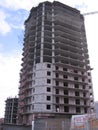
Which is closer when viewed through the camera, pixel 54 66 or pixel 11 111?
pixel 54 66

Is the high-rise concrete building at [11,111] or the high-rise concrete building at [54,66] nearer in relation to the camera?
the high-rise concrete building at [54,66]

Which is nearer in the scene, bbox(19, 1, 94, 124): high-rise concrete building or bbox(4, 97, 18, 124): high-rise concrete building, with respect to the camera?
bbox(19, 1, 94, 124): high-rise concrete building

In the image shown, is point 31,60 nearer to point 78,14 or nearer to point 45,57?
point 45,57

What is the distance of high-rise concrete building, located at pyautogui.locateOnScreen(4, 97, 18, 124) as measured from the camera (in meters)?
103

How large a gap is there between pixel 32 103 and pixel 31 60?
1664 cm

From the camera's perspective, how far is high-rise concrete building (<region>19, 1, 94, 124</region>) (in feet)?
209

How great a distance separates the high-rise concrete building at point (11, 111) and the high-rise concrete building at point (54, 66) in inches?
1337

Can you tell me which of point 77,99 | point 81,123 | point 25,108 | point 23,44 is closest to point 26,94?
point 25,108

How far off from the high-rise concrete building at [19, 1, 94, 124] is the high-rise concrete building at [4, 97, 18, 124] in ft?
111

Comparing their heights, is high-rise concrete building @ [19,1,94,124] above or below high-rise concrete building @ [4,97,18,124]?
above

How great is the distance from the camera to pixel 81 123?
34125 millimetres

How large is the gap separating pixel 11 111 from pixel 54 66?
4963cm

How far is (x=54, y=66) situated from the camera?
69.1 metres

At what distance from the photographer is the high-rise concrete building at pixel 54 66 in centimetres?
6356
